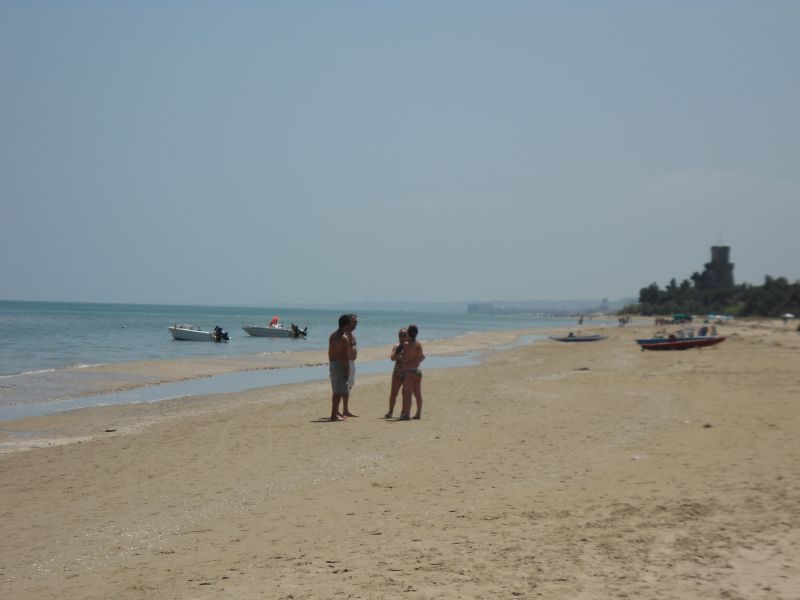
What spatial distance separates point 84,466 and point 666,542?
804 centimetres

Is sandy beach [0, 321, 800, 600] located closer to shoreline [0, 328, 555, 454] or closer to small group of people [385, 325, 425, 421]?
shoreline [0, 328, 555, 454]

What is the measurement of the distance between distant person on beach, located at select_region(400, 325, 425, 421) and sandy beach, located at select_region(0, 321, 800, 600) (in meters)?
0.64

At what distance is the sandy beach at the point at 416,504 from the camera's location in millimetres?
5617

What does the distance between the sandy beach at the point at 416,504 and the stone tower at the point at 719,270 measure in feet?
519

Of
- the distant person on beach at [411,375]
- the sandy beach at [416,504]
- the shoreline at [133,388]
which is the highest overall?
the distant person on beach at [411,375]

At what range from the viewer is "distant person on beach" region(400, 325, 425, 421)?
48.5 feet

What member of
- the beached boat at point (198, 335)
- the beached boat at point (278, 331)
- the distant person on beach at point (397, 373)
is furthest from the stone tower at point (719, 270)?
the distant person on beach at point (397, 373)

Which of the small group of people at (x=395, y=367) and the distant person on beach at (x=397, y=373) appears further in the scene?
the distant person on beach at (x=397, y=373)

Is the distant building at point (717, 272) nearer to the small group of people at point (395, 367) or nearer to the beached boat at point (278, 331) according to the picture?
the beached boat at point (278, 331)

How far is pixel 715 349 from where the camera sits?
35875 mm

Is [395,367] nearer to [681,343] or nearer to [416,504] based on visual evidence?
[416,504]

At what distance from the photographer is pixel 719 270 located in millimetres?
165125

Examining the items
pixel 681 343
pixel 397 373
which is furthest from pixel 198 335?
pixel 397 373

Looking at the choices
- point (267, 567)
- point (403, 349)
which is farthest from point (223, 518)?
point (403, 349)
